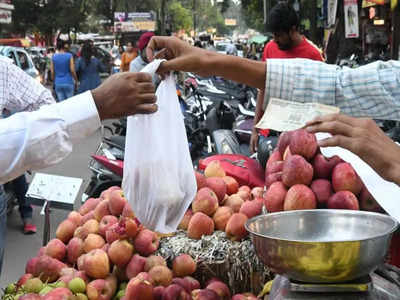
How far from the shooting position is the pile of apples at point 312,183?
2.29 metres

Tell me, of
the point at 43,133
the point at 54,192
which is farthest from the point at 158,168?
the point at 54,192

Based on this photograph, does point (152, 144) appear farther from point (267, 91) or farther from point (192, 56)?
point (267, 91)

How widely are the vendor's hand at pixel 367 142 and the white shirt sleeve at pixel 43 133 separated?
2.52ft

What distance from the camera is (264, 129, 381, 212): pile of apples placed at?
2.29 metres

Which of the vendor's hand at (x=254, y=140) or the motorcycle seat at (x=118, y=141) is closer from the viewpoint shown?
the vendor's hand at (x=254, y=140)

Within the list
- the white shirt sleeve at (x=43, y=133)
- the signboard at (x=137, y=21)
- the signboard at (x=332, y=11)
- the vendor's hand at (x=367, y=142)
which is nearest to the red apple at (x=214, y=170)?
the white shirt sleeve at (x=43, y=133)

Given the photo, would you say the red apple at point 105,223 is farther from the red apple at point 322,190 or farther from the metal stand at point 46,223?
the red apple at point 322,190

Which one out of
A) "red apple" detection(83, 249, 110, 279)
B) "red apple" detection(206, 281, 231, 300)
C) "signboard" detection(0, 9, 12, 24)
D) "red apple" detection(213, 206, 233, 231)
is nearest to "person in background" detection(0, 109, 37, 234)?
"red apple" detection(83, 249, 110, 279)

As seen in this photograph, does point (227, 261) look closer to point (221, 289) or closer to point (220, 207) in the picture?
point (221, 289)

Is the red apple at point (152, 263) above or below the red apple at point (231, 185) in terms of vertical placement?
below

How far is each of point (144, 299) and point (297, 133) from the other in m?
1.01

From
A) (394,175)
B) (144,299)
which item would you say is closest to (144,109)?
(394,175)

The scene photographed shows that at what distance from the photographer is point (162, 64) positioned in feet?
7.81

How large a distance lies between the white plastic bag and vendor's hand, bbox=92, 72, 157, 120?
0.37 meters
